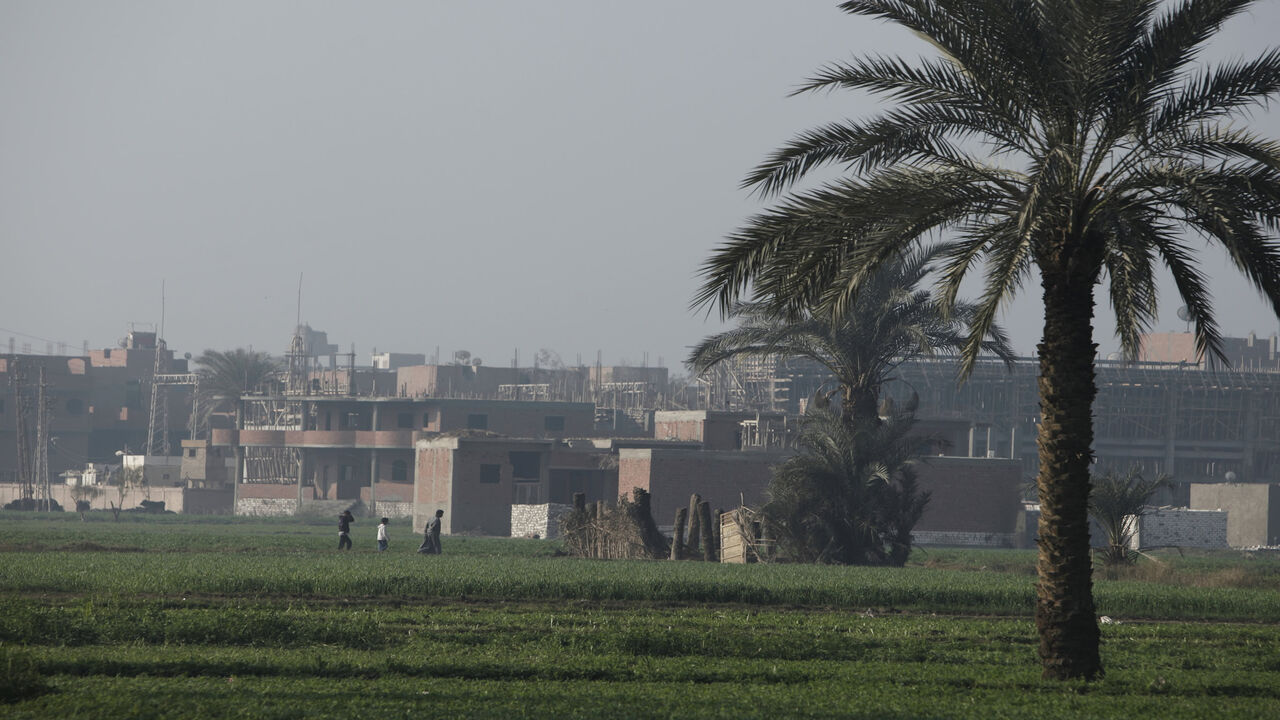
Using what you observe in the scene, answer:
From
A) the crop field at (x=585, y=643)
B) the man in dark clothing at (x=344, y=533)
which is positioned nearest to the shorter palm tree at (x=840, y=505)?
the crop field at (x=585, y=643)

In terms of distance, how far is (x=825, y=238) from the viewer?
17.1 m

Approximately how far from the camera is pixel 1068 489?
15898 millimetres

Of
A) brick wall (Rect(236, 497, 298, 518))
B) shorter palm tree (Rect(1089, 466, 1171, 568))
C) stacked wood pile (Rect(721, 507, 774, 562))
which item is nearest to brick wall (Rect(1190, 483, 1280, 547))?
shorter palm tree (Rect(1089, 466, 1171, 568))

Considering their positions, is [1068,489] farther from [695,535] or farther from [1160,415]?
[1160,415]

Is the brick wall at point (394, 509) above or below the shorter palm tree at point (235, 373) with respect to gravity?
below

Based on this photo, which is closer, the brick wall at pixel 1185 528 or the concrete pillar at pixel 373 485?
the brick wall at pixel 1185 528

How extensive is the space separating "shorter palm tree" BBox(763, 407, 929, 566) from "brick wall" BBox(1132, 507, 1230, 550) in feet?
92.5

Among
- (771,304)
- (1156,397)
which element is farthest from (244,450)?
(771,304)

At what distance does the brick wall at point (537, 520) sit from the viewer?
205ft

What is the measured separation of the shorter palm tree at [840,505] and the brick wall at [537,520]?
70.8 ft

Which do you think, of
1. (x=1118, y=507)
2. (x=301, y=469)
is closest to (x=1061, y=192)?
(x=1118, y=507)

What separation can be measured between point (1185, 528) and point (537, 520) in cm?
3073

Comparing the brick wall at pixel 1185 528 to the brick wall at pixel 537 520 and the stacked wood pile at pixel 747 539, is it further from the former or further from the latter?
the stacked wood pile at pixel 747 539

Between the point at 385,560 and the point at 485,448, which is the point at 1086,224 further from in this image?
the point at 485,448
